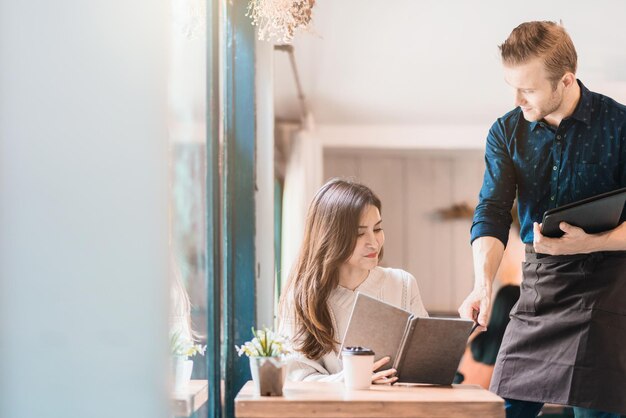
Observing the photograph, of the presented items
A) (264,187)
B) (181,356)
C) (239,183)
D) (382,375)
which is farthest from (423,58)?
(181,356)

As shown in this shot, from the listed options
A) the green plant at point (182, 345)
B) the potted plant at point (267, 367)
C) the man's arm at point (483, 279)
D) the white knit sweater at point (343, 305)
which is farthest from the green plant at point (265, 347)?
the man's arm at point (483, 279)

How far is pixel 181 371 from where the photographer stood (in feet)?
5.57

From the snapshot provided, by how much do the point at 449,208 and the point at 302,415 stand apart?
260 inches

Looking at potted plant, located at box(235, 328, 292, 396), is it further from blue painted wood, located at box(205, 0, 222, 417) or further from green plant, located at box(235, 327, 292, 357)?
blue painted wood, located at box(205, 0, 222, 417)

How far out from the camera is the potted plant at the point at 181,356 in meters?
1.55

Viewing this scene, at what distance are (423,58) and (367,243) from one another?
9.08ft

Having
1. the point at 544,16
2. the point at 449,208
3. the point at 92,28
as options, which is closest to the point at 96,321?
the point at 92,28

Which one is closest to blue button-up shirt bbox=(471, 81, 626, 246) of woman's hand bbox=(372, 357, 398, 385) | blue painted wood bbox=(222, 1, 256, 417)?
woman's hand bbox=(372, 357, 398, 385)

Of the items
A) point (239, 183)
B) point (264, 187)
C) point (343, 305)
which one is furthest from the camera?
point (264, 187)

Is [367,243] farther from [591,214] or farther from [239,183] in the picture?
[239,183]

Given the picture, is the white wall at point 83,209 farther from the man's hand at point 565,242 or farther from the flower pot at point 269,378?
the man's hand at point 565,242

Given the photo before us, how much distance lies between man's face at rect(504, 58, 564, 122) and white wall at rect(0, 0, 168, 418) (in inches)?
40.7

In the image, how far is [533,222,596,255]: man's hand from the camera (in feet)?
6.34

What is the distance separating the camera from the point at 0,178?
44.6 inches
